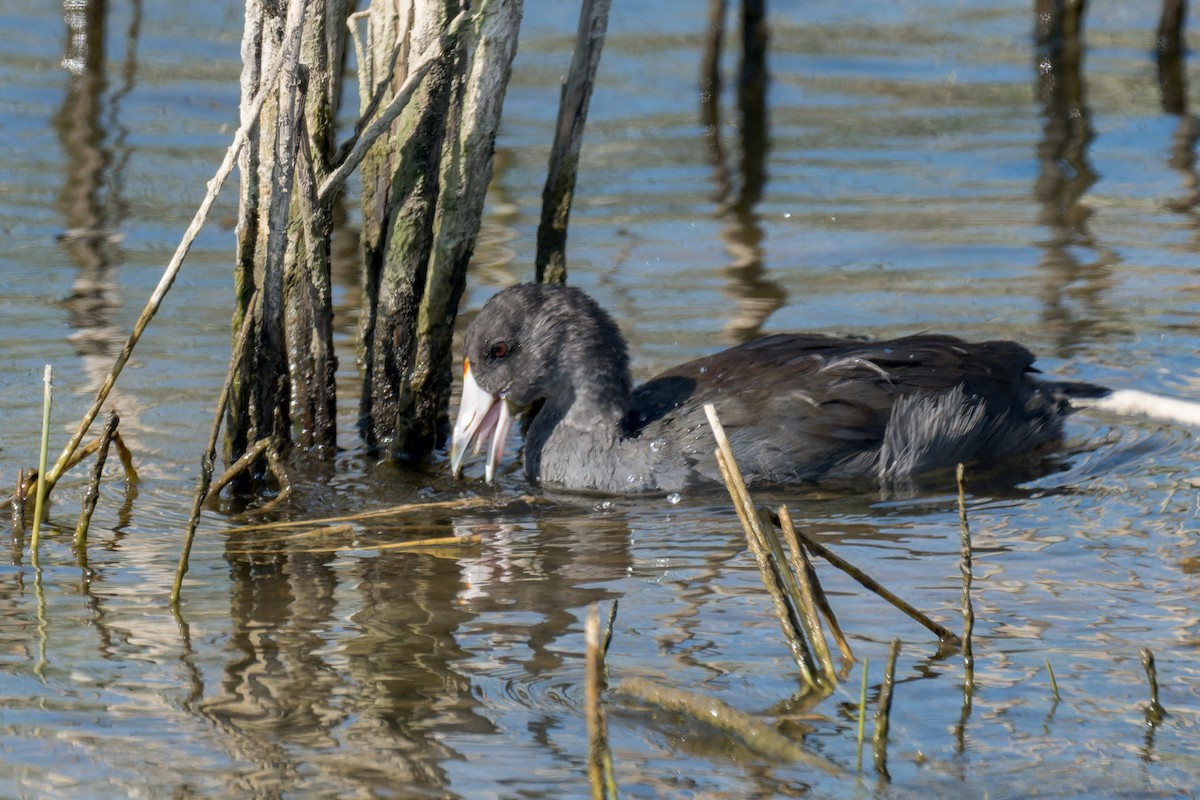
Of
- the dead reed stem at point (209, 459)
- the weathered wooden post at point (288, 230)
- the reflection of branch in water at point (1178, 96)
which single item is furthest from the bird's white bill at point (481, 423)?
the reflection of branch in water at point (1178, 96)

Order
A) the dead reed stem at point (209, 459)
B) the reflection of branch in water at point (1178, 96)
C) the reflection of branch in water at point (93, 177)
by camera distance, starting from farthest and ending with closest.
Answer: the reflection of branch in water at point (1178, 96)
the reflection of branch in water at point (93, 177)
the dead reed stem at point (209, 459)

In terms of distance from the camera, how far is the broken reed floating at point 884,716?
3.50m

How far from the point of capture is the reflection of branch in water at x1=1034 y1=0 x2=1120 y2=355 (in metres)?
7.92

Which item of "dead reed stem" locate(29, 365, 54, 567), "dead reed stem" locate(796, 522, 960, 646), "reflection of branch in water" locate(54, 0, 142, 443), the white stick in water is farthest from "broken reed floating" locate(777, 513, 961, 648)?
"reflection of branch in water" locate(54, 0, 142, 443)

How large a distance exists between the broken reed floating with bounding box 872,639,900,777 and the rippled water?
0.05 metres

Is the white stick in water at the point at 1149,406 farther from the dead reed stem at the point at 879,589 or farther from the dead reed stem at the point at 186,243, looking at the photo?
the dead reed stem at the point at 186,243

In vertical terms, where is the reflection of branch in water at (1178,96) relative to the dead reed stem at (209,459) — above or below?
above

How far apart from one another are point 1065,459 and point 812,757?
3037 millimetres

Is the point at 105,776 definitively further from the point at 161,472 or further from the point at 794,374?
the point at 794,374

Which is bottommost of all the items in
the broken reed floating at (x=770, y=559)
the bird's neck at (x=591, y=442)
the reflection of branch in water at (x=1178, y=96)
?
the bird's neck at (x=591, y=442)

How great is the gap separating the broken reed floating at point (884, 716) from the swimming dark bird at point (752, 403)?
239cm

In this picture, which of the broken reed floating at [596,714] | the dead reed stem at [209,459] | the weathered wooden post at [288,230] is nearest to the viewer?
the broken reed floating at [596,714]

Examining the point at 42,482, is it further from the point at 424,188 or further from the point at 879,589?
the point at 879,589

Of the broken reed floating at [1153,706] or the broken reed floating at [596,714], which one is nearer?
the broken reed floating at [596,714]
